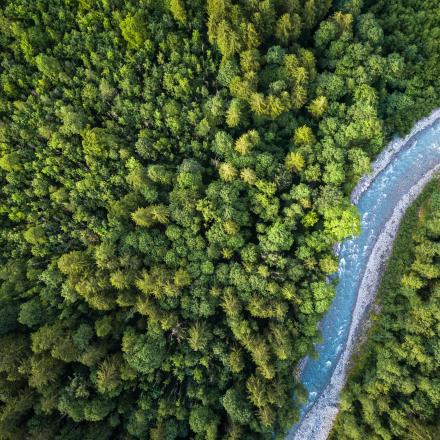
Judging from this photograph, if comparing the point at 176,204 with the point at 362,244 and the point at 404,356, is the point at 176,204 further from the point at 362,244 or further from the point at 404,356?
the point at 404,356

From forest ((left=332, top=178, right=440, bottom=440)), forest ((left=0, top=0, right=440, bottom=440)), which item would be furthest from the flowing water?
forest ((left=0, top=0, right=440, bottom=440))

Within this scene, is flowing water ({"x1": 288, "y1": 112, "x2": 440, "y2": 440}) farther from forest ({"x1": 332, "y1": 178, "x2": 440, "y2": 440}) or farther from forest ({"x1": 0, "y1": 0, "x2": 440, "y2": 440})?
forest ({"x1": 0, "y1": 0, "x2": 440, "y2": 440})

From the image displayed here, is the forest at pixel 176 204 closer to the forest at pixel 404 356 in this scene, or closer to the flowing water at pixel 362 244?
the forest at pixel 404 356

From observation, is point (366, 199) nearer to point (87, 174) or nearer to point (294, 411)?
point (294, 411)

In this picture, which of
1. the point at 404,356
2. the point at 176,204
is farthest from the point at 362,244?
the point at 176,204

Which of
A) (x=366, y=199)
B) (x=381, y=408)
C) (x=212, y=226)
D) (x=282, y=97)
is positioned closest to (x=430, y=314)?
(x=381, y=408)
